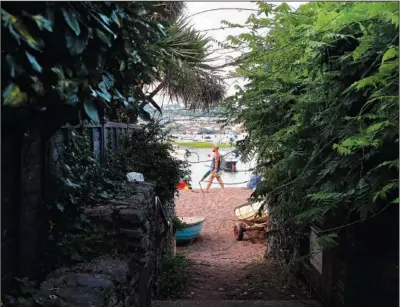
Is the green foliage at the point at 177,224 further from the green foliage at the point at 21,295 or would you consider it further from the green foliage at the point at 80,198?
the green foliage at the point at 21,295

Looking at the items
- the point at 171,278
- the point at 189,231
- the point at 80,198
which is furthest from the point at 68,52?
the point at 189,231

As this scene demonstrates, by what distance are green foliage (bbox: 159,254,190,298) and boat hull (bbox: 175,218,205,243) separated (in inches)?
121

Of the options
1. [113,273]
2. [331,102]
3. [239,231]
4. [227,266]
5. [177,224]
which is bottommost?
[227,266]

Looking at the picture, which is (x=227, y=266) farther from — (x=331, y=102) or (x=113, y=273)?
(x=113, y=273)

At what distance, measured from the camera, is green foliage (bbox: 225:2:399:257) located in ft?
6.76

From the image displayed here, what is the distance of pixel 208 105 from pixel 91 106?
6008mm

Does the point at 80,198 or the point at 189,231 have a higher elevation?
the point at 80,198

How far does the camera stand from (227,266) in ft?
25.1

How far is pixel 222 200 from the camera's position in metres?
13.7

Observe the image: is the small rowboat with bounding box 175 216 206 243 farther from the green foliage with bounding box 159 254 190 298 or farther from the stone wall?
the stone wall

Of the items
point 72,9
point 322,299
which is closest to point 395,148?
point 72,9

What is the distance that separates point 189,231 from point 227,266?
7.00ft

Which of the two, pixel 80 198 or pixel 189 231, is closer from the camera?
pixel 80 198

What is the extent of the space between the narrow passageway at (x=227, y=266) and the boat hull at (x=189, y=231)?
8.5 inches
